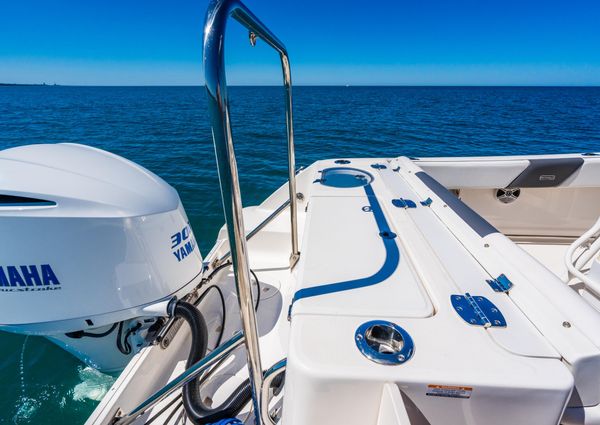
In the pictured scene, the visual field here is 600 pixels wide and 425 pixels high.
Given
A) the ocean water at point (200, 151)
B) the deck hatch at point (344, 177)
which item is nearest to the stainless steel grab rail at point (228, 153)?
the ocean water at point (200, 151)

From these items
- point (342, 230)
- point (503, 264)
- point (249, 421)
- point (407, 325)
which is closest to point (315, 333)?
point (407, 325)

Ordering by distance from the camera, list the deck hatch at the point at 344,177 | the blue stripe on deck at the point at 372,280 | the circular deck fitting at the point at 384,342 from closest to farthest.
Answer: the circular deck fitting at the point at 384,342 < the blue stripe on deck at the point at 372,280 < the deck hatch at the point at 344,177

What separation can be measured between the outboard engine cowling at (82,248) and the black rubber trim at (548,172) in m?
2.25

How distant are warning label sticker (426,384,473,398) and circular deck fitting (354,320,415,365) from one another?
6 cm

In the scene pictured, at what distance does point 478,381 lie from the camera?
1.73 ft

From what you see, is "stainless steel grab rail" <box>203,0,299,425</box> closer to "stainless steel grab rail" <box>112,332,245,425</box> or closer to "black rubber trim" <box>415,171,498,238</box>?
"stainless steel grab rail" <box>112,332,245,425</box>

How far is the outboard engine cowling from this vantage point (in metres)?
0.98

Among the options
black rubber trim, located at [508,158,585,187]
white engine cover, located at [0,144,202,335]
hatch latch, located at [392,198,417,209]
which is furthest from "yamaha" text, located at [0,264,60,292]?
black rubber trim, located at [508,158,585,187]

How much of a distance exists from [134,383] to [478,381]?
114cm

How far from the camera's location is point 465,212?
1.21 meters

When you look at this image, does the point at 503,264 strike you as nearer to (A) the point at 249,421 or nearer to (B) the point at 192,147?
(A) the point at 249,421

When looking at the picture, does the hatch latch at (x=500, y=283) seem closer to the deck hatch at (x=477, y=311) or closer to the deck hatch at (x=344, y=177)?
the deck hatch at (x=477, y=311)

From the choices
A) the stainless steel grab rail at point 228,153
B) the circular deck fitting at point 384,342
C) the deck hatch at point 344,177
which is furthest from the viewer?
the deck hatch at point 344,177

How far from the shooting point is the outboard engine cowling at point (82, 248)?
0.98 meters
